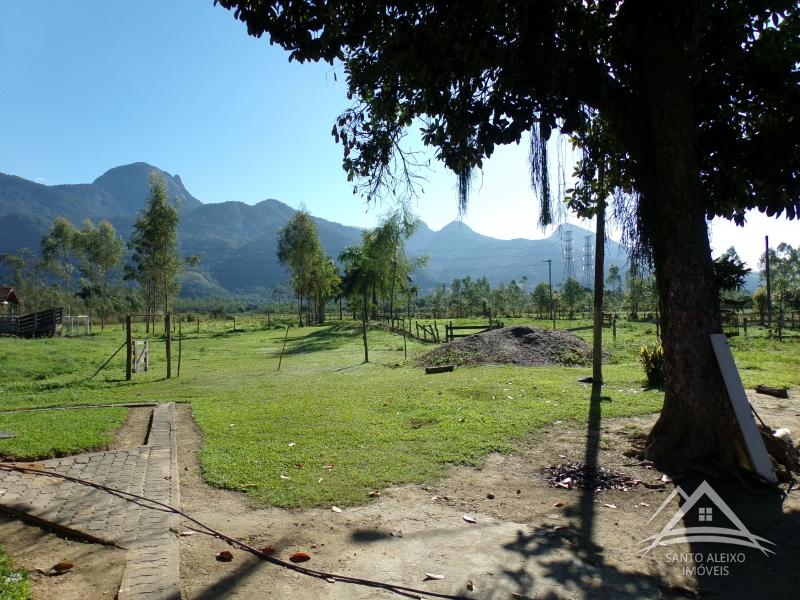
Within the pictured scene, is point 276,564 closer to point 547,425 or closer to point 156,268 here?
point 547,425

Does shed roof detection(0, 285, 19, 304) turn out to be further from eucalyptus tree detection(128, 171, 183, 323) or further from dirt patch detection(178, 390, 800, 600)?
dirt patch detection(178, 390, 800, 600)

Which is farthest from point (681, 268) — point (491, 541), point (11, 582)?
point (11, 582)

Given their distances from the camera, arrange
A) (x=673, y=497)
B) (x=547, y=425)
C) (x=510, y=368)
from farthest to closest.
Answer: (x=510, y=368) < (x=547, y=425) < (x=673, y=497)

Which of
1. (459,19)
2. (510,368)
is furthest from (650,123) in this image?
(510,368)

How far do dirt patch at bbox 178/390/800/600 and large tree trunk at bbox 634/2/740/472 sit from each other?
2.07ft

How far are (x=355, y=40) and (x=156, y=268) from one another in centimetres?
4558

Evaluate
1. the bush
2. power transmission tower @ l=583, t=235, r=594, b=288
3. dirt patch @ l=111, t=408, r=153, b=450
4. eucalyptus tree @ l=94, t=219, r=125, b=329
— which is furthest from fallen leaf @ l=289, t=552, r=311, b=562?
eucalyptus tree @ l=94, t=219, r=125, b=329

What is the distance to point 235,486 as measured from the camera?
5.76 meters

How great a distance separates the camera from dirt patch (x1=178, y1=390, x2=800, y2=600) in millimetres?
3623

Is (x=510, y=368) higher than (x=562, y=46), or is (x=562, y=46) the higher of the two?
(x=562, y=46)

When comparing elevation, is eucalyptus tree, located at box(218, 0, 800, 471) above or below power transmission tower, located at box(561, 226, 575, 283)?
above

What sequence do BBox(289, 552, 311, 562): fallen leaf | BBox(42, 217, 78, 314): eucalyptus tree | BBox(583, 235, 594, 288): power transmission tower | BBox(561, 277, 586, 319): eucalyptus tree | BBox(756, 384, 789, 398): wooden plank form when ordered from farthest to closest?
BBox(561, 277, 586, 319): eucalyptus tree < BBox(42, 217, 78, 314): eucalyptus tree < BBox(583, 235, 594, 288): power transmission tower < BBox(756, 384, 789, 398): wooden plank < BBox(289, 552, 311, 562): fallen leaf

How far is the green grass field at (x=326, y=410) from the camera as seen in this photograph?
249 inches

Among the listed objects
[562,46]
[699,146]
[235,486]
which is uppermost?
[562,46]
